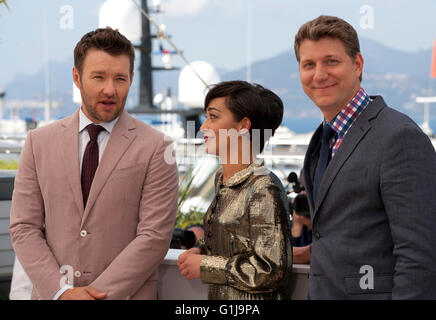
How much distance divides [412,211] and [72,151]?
1.01 m

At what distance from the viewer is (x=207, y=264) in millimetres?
1528

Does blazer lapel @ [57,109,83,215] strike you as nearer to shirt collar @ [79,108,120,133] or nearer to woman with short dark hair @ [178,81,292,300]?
shirt collar @ [79,108,120,133]

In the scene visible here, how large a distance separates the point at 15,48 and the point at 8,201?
1.15 meters

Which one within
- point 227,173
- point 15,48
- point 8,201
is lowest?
point 8,201

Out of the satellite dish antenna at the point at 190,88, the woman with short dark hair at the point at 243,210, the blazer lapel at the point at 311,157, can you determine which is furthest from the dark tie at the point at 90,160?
the satellite dish antenna at the point at 190,88

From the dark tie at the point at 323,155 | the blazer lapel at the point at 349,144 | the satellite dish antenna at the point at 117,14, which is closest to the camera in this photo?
the blazer lapel at the point at 349,144

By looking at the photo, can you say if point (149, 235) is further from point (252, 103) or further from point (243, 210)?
point (252, 103)

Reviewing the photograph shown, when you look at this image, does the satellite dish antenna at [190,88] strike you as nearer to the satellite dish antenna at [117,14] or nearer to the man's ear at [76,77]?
the satellite dish antenna at [117,14]

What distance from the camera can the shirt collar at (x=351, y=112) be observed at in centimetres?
135

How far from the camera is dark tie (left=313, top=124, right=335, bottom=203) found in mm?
1395

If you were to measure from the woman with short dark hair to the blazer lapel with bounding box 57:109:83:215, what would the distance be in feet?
1.31
